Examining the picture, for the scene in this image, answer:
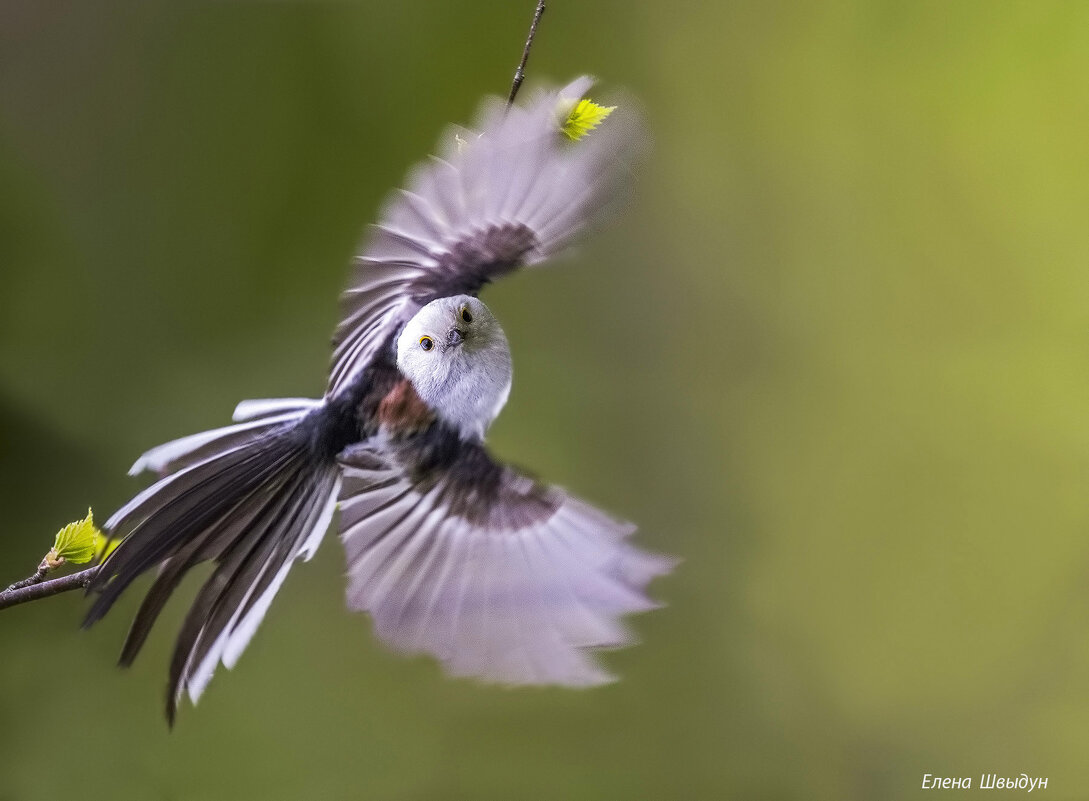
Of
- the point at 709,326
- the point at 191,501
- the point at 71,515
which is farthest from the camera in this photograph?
the point at 709,326

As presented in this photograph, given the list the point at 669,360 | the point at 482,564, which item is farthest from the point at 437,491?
the point at 669,360

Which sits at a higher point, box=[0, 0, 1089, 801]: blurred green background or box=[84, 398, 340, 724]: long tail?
box=[0, 0, 1089, 801]: blurred green background

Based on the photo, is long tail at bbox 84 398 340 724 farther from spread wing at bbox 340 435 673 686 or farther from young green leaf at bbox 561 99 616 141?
young green leaf at bbox 561 99 616 141

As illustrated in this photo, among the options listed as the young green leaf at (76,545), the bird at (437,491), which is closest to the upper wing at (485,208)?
the bird at (437,491)

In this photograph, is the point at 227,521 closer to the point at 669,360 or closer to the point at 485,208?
the point at 485,208

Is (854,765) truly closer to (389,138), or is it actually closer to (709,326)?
(709,326)

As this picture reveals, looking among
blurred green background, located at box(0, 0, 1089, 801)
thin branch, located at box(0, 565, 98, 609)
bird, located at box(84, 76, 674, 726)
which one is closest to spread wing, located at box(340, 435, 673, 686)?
bird, located at box(84, 76, 674, 726)

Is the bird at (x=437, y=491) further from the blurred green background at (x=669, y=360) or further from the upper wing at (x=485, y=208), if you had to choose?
the blurred green background at (x=669, y=360)

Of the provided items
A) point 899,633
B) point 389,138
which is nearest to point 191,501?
point 389,138
